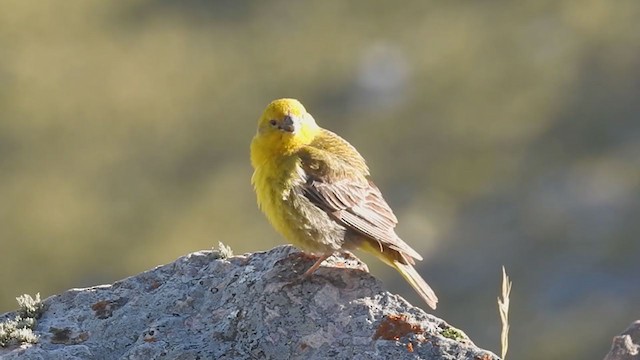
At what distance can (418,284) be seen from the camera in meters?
8.71

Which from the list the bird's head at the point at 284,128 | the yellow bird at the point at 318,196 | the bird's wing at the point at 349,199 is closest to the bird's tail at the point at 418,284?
the yellow bird at the point at 318,196

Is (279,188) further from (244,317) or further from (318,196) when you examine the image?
(244,317)

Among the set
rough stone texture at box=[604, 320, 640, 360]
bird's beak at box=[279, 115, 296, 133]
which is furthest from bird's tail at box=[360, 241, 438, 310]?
rough stone texture at box=[604, 320, 640, 360]

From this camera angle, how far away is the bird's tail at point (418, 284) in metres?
8.60

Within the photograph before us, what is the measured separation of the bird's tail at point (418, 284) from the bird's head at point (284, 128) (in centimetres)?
124

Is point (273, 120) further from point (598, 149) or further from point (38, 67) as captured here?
point (38, 67)

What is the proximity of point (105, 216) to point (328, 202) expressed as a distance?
1821 inches

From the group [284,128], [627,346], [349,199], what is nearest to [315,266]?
[349,199]

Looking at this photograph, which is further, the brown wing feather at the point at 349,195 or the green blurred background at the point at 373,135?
the green blurred background at the point at 373,135

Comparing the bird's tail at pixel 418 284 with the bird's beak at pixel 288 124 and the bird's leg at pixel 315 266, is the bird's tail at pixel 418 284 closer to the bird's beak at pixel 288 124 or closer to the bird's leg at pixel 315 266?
the bird's leg at pixel 315 266

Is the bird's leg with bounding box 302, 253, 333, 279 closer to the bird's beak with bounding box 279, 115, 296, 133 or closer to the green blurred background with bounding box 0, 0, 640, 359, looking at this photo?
the bird's beak with bounding box 279, 115, 296, 133

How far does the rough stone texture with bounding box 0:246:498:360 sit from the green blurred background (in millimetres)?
28829

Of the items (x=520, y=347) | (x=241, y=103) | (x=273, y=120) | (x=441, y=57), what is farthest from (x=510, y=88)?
(x=273, y=120)

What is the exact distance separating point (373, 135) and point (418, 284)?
50086mm
